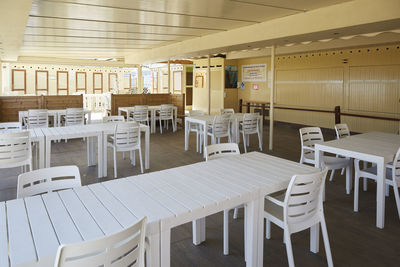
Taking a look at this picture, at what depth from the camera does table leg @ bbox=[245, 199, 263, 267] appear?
2.18 m

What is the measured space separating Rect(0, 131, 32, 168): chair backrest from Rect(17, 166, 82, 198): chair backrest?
207cm

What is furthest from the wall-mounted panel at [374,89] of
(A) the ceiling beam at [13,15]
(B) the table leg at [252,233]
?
(A) the ceiling beam at [13,15]

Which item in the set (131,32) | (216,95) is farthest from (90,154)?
(216,95)

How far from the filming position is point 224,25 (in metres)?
6.10

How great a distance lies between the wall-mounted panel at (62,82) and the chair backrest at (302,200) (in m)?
16.0

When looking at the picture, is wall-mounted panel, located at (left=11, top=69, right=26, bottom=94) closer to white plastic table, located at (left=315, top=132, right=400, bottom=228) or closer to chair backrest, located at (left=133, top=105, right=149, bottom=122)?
chair backrest, located at (left=133, top=105, right=149, bottom=122)

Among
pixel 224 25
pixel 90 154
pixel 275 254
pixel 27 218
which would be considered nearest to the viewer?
pixel 27 218

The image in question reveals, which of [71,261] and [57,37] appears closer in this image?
[71,261]

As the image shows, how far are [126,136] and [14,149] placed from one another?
4.90 ft

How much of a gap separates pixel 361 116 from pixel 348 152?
18.2ft

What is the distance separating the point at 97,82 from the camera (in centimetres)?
1695

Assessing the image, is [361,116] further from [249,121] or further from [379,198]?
[379,198]

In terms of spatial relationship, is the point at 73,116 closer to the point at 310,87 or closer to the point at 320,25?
the point at 320,25

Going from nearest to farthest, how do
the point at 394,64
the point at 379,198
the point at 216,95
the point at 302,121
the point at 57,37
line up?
1. the point at 379,198
2. the point at 57,37
3. the point at 394,64
4. the point at 302,121
5. the point at 216,95
